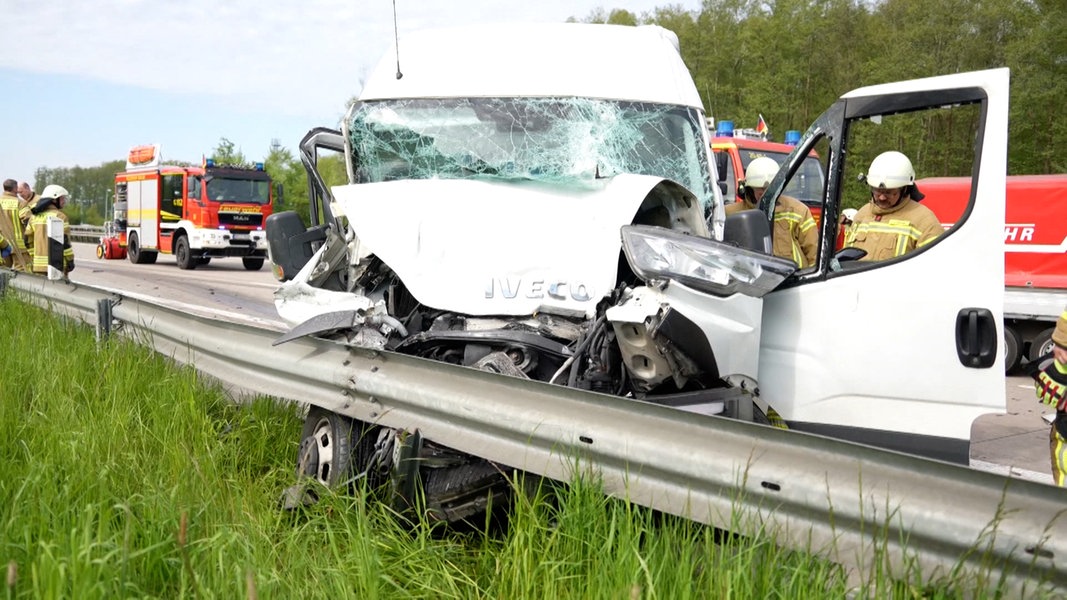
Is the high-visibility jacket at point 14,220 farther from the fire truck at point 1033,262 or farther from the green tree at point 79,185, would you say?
the green tree at point 79,185

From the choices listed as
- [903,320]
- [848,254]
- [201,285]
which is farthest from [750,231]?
[201,285]

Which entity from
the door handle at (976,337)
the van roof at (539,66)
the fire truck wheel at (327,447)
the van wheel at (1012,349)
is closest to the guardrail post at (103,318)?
the van roof at (539,66)

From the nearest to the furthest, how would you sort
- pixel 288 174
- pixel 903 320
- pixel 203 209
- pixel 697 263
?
1. pixel 697 263
2. pixel 903 320
3. pixel 203 209
4. pixel 288 174

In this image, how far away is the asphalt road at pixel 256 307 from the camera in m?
6.04

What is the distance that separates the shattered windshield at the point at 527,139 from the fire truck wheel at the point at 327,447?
5.14 feet

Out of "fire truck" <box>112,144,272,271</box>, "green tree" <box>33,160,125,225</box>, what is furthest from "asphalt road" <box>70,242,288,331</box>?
"green tree" <box>33,160,125,225</box>

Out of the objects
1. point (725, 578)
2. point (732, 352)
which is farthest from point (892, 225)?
point (725, 578)

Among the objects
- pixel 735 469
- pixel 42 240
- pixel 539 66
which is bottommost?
pixel 735 469

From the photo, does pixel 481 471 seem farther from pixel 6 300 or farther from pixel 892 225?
pixel 6 300

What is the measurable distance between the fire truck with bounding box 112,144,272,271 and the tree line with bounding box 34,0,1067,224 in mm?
1184

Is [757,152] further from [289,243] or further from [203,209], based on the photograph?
[203,209]

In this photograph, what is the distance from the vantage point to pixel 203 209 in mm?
24219

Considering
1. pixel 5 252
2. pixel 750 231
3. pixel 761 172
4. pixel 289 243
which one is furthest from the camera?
pixel 5 252

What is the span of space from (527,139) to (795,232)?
2005 millimetres
